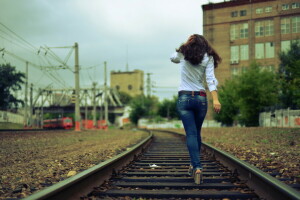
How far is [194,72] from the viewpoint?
15.0 feet

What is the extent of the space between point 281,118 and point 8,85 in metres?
25.3

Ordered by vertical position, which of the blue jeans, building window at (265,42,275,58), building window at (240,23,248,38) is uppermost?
building window at (240,23,248,38)

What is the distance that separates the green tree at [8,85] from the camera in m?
22.0

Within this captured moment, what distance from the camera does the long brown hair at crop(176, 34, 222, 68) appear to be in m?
4.48

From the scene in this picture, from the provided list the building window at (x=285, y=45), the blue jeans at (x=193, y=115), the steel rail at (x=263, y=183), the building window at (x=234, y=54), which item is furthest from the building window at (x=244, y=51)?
the blue jeans at (x=193, y=115)

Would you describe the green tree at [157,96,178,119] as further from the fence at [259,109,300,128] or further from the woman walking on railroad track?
the woman walking on railroad track

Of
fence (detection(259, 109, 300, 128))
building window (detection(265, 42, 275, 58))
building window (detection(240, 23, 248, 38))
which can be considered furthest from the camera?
building window (detection(240, 23, 248, 38))

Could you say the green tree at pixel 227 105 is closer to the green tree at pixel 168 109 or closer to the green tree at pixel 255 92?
the green tree at pixel 255 92

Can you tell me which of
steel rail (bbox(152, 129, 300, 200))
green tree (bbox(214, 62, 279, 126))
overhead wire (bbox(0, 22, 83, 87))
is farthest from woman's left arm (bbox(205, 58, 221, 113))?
green tree (bbox(214, 62, 279, 126))

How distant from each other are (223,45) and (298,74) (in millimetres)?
32131

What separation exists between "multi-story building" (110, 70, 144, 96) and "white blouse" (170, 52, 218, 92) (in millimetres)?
174419

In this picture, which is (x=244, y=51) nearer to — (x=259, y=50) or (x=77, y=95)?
(x=259, y=50)

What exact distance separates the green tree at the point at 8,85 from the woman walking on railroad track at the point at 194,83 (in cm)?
1877

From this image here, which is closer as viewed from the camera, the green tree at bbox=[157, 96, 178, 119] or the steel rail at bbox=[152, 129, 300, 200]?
the steel rail at bbox=[152, 129, 300, 200]
